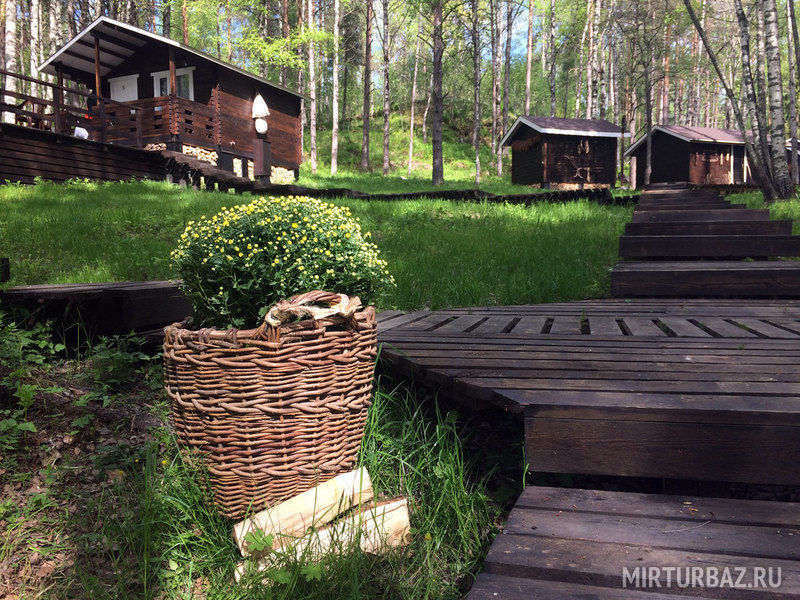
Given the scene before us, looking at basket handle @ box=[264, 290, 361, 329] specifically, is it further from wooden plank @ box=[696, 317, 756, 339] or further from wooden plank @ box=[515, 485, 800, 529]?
wooden plank @ box=[696, 317, 756, 339]

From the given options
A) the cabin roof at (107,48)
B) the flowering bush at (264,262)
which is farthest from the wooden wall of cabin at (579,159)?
the flowering bush at (264,262)

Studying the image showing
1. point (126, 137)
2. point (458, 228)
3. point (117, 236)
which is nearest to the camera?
point (117, 236)

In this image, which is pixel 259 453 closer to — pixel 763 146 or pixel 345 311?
pixel 345 311

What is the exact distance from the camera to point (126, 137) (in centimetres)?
1634

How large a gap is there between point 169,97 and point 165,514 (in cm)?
1729

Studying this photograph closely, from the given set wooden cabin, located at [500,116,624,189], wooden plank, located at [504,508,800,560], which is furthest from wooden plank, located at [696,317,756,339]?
wooden cabin, located at [500,116,624,189]

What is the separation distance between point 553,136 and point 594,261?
68.3 ft

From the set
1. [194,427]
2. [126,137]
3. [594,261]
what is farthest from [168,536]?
[126,137]

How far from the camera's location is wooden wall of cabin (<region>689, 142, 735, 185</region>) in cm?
2562

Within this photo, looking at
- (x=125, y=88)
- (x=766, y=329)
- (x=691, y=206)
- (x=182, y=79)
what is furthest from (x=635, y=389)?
(x=125, y=88)

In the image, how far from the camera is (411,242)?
22.2ft

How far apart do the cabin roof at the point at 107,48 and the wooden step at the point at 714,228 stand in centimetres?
1609

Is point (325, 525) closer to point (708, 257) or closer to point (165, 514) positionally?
point (165, 514)

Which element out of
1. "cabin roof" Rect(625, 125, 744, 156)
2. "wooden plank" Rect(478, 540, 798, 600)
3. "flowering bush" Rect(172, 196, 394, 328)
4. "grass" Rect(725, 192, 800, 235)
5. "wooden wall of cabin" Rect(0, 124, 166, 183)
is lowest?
"wooden plank" Rect(478, 540, 798, 600)
